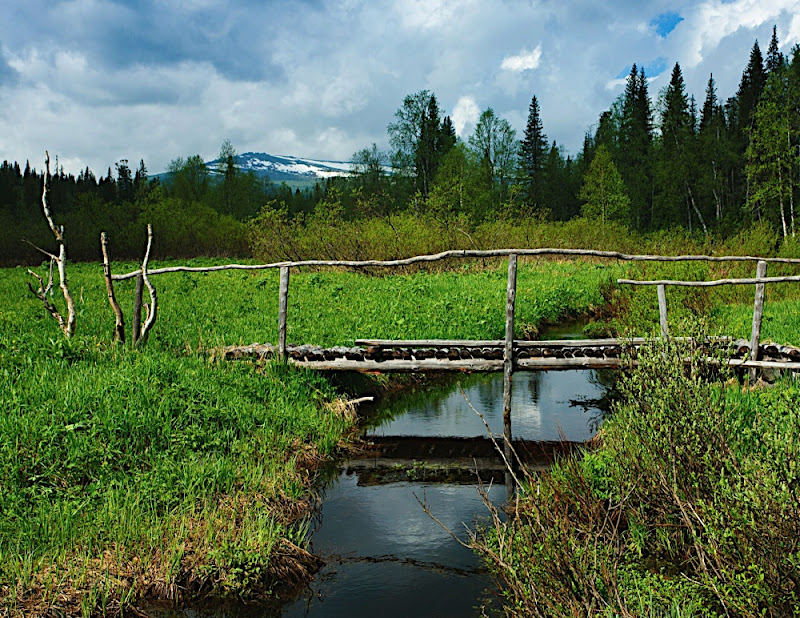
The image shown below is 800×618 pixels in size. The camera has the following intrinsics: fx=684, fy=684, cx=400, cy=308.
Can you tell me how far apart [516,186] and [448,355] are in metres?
31.2

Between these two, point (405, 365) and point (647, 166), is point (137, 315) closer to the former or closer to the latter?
point (405, 365)

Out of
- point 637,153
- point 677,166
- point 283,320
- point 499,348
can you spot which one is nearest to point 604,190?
point 677,166

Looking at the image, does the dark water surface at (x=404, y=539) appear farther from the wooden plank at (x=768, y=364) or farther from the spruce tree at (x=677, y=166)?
the spruce tree at (x=677, y=166)

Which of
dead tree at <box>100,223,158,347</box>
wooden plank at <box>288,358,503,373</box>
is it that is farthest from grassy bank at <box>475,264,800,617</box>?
dead tree at <box>100,223,158,347</box>

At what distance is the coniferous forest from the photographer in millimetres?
38781

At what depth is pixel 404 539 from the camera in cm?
632

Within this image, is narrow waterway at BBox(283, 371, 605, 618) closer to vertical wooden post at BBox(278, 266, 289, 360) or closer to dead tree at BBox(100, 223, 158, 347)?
vertical wooden post at BBox(278, 266, 289, 360)

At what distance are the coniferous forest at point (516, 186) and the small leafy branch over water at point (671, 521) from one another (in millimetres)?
20718

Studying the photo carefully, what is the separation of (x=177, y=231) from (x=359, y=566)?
37.8 metres

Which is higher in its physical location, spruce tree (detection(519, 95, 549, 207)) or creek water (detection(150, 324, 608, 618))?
spruce tree (detection(519, 95, 549, 207))

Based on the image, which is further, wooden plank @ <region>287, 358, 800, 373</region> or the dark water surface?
wooden plank @ <region>287, 358, 800, 373</region>

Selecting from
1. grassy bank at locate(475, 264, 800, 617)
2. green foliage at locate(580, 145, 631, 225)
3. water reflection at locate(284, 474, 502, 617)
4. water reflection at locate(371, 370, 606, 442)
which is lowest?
water reflection at locate(284, 474, 502, 617)

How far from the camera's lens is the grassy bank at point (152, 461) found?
516 centimetres

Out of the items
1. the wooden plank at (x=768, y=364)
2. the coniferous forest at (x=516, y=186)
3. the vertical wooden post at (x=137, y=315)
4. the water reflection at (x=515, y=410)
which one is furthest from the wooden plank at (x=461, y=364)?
the coniferous forest at (x=516, y=186)
